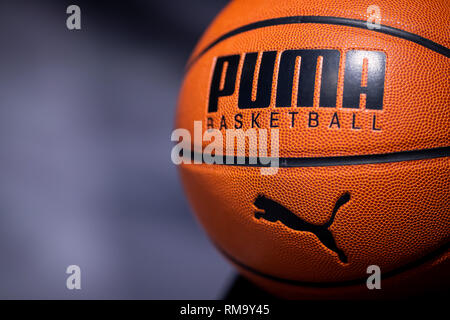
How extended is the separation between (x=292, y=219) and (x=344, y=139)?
144mm

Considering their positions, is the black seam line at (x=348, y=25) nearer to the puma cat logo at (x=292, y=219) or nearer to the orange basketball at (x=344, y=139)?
the orange basketball at (x=344, y=139)

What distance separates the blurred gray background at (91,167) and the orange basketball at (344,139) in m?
0.42

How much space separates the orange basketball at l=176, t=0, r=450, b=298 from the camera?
534 mm

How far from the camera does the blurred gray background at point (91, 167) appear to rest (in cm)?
97

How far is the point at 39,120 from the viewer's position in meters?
1.12

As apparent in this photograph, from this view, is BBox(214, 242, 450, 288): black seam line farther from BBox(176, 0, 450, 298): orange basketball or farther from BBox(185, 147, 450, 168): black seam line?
BBox(185, 147, 450, 168): black seam line

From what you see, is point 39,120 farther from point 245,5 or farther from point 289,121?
point 289,121

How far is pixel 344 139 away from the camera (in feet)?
1.76

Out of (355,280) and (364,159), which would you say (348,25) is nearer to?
(364,159)

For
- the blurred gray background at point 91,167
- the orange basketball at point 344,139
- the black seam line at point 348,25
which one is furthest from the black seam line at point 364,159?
the blurred gray background at point 91,167

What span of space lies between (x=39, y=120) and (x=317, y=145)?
0.91 metres

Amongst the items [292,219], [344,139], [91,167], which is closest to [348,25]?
[344,139]

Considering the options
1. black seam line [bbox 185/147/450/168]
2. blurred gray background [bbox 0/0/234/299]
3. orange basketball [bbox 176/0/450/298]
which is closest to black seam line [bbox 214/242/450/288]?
orange basketball [bbox 176/0/450/298]
